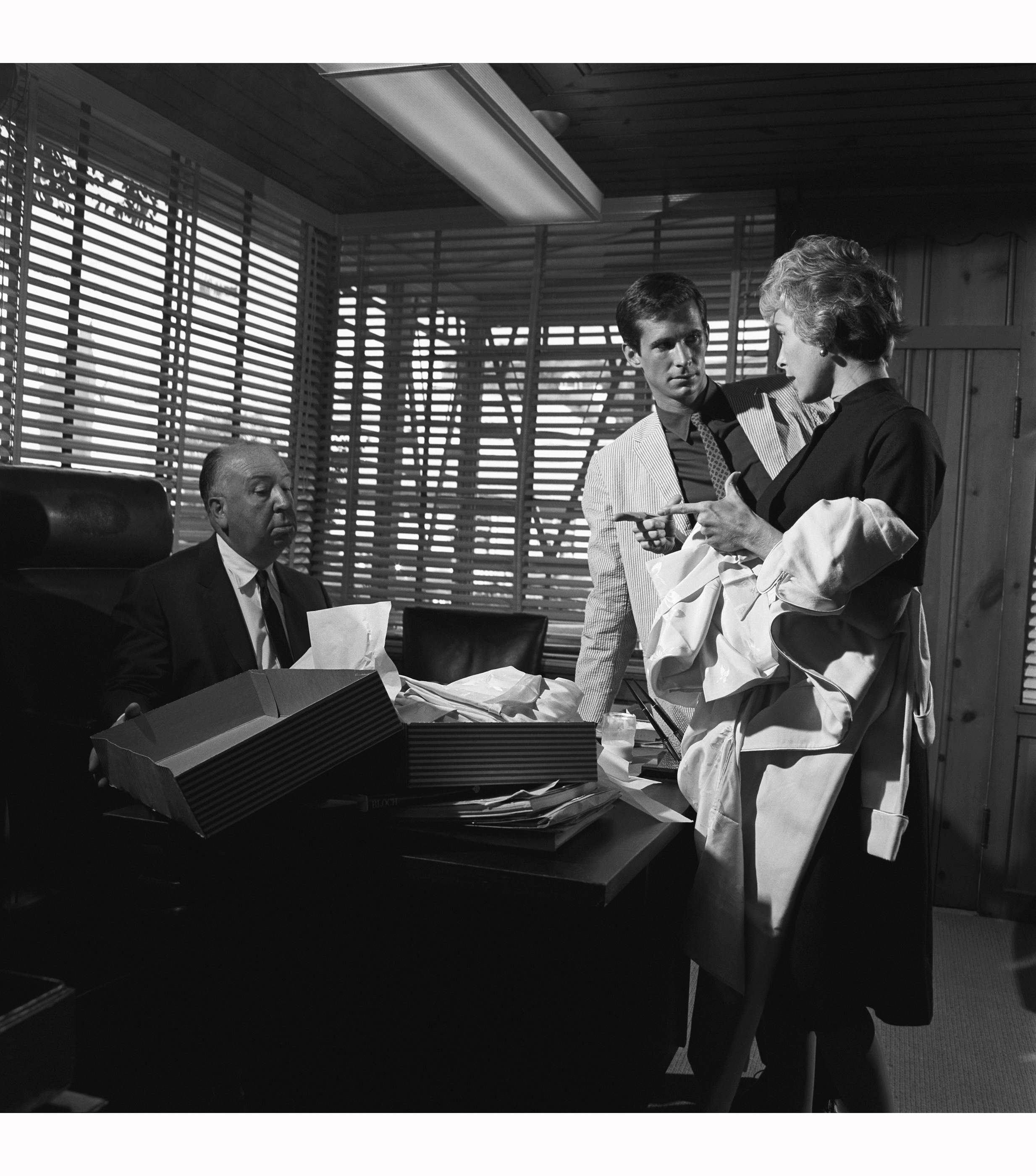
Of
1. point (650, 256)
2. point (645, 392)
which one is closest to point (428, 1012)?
point (645, 392)

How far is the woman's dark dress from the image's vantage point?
141cm

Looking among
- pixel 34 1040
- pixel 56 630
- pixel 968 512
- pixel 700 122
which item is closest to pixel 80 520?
pixel 56 630

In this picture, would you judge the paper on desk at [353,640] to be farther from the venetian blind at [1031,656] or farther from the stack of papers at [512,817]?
the venetian blind at [1031,656]

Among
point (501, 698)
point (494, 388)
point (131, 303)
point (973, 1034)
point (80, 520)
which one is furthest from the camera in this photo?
point (494, 388)

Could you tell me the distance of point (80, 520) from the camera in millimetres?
2334

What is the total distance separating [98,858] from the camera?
2059 mm

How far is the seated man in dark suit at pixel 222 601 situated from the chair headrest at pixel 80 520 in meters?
0.15

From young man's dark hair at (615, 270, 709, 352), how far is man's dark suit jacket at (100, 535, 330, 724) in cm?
99

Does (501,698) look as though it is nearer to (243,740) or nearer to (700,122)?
(243,740)

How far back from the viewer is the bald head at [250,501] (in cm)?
239

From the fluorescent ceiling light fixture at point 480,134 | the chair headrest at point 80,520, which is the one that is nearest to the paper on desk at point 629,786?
the chair headrest at point 80,520

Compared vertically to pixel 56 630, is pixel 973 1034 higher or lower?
lower

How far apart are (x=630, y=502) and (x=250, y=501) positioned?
2.91 ft
